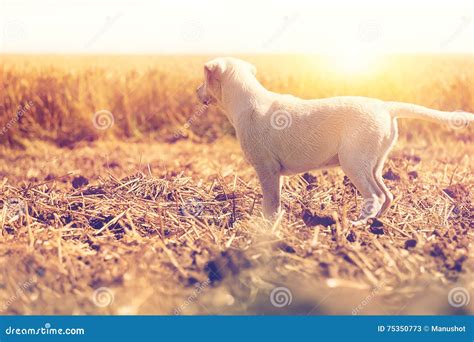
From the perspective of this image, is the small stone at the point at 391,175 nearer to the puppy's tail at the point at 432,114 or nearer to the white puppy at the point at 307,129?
the white puppy at the point at 307,129

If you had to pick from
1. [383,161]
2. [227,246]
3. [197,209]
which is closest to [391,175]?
[383,161]

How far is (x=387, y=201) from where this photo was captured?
648 cm

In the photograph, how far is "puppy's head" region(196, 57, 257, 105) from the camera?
650 centimetres

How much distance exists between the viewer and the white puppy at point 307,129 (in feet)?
20.3

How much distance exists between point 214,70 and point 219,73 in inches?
2.2

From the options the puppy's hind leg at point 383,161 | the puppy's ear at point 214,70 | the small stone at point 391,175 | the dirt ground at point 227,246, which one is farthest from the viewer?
the small stone at point 391,175

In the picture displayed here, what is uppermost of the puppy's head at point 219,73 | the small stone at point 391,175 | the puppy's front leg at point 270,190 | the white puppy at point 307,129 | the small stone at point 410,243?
the puppy's head at point 219,73

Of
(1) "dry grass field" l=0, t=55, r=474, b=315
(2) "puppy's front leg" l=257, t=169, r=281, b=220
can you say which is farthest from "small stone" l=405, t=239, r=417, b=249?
(2) "puppy's front leg" l=257, t=169, r=281, b=220

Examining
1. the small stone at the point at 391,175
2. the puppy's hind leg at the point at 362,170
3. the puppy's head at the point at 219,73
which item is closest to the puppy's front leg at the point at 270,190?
the puppy's hind leg at the point at 362,170

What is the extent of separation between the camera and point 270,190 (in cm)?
647

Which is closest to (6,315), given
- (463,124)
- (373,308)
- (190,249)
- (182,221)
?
(190,249)

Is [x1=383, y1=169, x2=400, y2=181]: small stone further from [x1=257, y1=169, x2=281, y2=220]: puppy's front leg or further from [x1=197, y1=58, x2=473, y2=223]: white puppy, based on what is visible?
[x1=257, y1=169, x2=281, y2=220]: puppy's front leg

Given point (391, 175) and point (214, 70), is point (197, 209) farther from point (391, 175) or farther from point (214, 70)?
point (391, 175)

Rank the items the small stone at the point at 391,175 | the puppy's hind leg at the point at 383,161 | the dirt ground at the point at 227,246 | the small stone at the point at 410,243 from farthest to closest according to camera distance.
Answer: the small stone at the point at 391,175 < the puppy's hind leg at the point at 383,161 < the small stone at the point at 410,243 < the dirt ground at the point at 227,246
